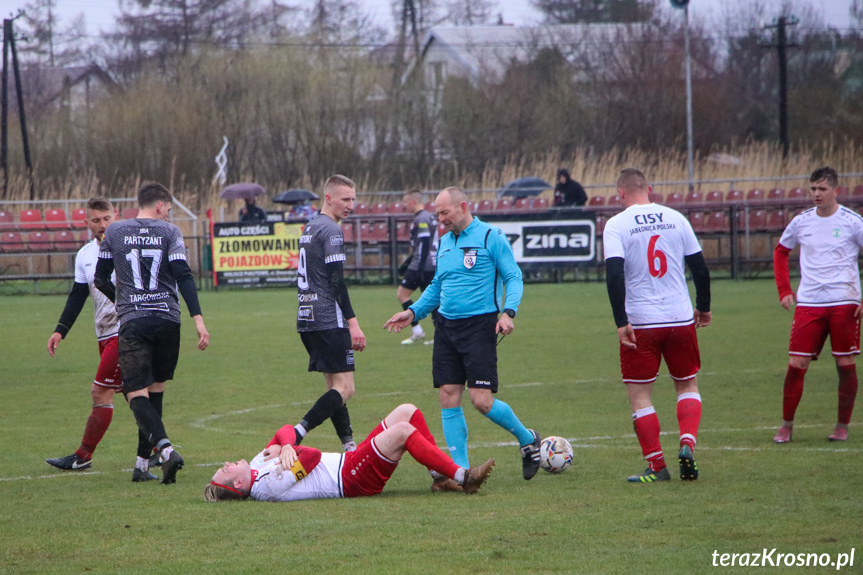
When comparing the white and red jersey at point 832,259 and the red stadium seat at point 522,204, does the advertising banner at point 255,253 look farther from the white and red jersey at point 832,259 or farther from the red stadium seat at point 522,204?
the white and red jersey at point 832,259

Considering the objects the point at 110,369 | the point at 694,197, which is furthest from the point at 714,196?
the point at 110,369

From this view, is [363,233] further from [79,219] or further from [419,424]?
[419,424]

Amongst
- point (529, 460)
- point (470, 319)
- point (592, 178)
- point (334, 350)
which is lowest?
point (529, 460)

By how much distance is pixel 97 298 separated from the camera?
7.96 meters

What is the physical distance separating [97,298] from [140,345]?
967 mm

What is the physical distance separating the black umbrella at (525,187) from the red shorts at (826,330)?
22056 mm

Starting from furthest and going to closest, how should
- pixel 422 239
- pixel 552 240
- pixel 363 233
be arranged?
pixel 363 233
pixel 552 240
pixel 422 239

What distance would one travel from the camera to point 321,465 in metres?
6.54

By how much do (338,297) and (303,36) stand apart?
45.1m

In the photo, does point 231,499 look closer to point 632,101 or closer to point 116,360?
point 116,360

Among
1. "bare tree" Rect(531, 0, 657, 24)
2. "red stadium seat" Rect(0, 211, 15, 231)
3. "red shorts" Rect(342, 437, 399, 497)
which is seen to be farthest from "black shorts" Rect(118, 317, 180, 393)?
"bare tree" Rect(531, 0, 657, 24)

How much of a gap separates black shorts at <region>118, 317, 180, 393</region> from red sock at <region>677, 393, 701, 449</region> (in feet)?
11.2

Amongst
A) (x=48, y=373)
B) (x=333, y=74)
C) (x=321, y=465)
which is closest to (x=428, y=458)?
(x=321, y=465)

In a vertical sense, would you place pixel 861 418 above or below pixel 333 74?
below
